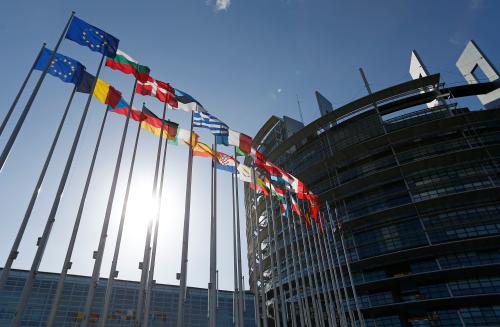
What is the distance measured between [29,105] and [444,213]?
42861 mm

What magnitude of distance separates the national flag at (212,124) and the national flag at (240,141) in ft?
1.68

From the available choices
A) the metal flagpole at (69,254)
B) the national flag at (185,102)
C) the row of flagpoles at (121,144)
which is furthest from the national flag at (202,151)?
the metal flagpole at (69,254)

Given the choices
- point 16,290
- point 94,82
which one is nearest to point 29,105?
point 94,82

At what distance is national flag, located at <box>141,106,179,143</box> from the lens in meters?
17.8

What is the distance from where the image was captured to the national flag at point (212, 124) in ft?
64.4

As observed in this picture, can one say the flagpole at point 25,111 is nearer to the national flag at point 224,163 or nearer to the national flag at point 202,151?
the national flag at point 202,151

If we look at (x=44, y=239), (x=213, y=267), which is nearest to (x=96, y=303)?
(x=213, y=267)

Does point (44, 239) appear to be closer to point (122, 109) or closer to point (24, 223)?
point (24, 223)

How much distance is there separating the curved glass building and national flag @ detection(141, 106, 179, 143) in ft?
52.6

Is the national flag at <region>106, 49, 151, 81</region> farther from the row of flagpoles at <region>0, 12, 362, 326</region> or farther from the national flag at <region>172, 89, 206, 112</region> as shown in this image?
the national flag at <region>172, 89, 206, 112</region>

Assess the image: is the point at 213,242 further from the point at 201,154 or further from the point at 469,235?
the point at 469,235

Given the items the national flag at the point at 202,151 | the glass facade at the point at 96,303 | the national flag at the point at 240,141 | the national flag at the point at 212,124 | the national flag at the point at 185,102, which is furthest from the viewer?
the glass facade at the point at 96,303

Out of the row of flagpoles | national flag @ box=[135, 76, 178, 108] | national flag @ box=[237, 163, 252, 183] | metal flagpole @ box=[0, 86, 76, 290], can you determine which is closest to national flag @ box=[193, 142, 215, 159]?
the row of flagpoles

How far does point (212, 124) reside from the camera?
20.2m
